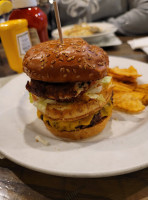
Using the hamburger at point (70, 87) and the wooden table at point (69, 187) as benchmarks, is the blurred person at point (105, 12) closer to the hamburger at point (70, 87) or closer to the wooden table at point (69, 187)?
the hamburger at point (70, 87)

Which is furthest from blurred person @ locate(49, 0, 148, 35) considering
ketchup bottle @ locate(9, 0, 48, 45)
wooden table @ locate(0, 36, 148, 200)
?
wooden table @ locate(0, 36, 148, 200)

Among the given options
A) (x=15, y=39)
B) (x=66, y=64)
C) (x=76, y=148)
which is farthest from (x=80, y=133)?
(x=15, y=39)

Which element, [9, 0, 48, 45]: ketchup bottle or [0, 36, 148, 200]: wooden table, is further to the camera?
[9, 0, 48, 45]: ketchup bottle

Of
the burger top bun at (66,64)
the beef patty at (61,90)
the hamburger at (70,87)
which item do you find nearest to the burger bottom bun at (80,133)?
the hamburger at (70,87)

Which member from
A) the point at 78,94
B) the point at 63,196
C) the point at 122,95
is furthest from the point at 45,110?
the point at 122,95

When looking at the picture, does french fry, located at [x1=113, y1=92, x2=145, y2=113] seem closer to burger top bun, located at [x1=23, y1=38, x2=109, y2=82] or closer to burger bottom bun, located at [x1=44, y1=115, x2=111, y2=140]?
burger bottom bun, located at [x1=44, y1=115, x2=111, y2=140]
